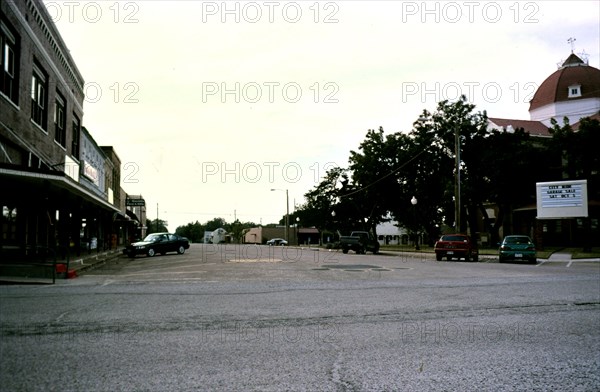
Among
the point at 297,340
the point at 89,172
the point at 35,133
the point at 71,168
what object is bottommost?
the point at 297,340

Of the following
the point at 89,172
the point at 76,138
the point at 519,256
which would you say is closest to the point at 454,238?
the point at 519,256

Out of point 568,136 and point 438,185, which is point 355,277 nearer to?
point 568,136

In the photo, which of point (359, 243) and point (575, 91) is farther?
point (575, 91)

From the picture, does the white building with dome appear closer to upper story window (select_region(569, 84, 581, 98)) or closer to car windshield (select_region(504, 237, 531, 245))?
upper story window (select_region(569, 84, 581, 98))

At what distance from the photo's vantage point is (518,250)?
28.0 metres

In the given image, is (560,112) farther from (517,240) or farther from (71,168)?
(71,168)

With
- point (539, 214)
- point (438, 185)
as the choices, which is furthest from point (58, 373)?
point (438, 185)

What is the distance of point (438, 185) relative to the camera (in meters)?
50.8

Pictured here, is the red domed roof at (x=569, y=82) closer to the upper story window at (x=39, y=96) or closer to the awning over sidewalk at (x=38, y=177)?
the upper story window at (x=39, y=96)

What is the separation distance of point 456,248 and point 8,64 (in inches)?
951

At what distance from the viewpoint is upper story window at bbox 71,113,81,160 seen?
31562 millimetres

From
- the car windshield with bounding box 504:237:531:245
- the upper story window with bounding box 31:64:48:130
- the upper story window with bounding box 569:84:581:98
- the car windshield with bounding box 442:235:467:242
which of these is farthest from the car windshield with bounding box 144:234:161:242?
the upper story window with bounding box 569:84:581:98

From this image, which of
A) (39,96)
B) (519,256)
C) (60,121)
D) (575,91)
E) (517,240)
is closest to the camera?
(39,96)

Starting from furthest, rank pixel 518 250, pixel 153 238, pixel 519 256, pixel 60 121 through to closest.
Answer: pixel 153 238 → pixel 518 250 → pixel 519 256 → pixel 60 121
